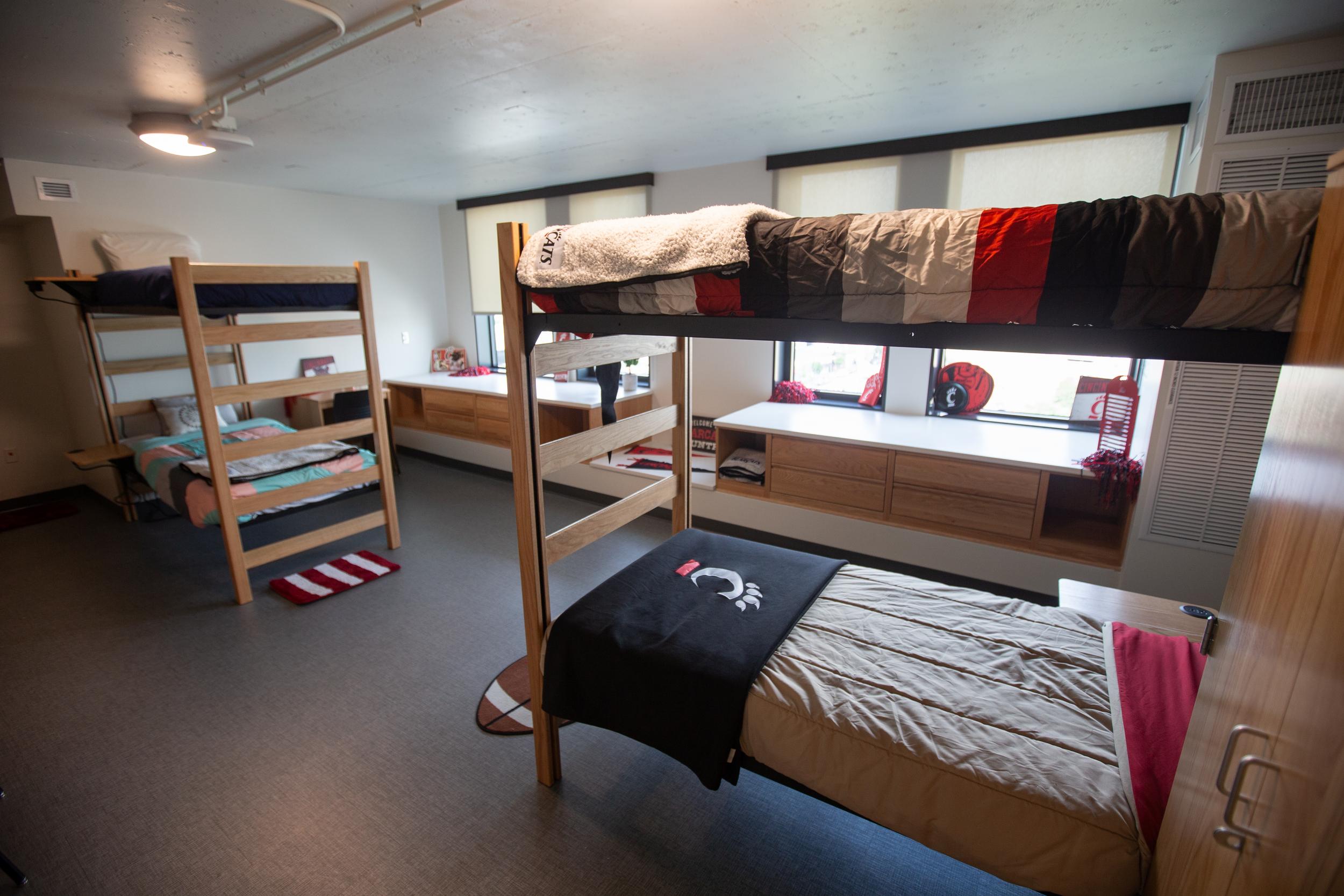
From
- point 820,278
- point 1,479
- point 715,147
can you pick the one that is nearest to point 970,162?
point 715,147

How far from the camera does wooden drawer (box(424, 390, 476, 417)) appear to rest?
4.98 m

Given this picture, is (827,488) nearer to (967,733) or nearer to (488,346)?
(967,733)

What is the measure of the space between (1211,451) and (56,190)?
6.43 metres

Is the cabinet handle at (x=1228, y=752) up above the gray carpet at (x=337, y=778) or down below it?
above

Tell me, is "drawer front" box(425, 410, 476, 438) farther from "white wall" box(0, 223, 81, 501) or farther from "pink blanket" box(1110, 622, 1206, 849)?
"pink blanket" box(1110, 622, 1206, 849)

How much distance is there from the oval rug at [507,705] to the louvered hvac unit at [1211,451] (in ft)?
8.50

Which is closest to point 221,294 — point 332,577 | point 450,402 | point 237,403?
point 237,403

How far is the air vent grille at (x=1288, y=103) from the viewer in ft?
6.31

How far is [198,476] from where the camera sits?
3.26m

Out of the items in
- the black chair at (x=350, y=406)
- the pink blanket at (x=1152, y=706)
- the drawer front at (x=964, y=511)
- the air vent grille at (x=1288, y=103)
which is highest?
the air vent grille at (x=1288, y=103)

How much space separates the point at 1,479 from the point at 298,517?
88.8 inches

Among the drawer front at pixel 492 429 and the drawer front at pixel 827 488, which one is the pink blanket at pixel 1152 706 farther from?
the drawer front at pixel 492 429

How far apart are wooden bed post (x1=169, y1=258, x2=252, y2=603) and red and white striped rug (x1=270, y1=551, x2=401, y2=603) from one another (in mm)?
197

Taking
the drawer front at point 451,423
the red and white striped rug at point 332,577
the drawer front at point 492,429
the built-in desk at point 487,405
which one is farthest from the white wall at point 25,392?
the drawer front at point 492,429
